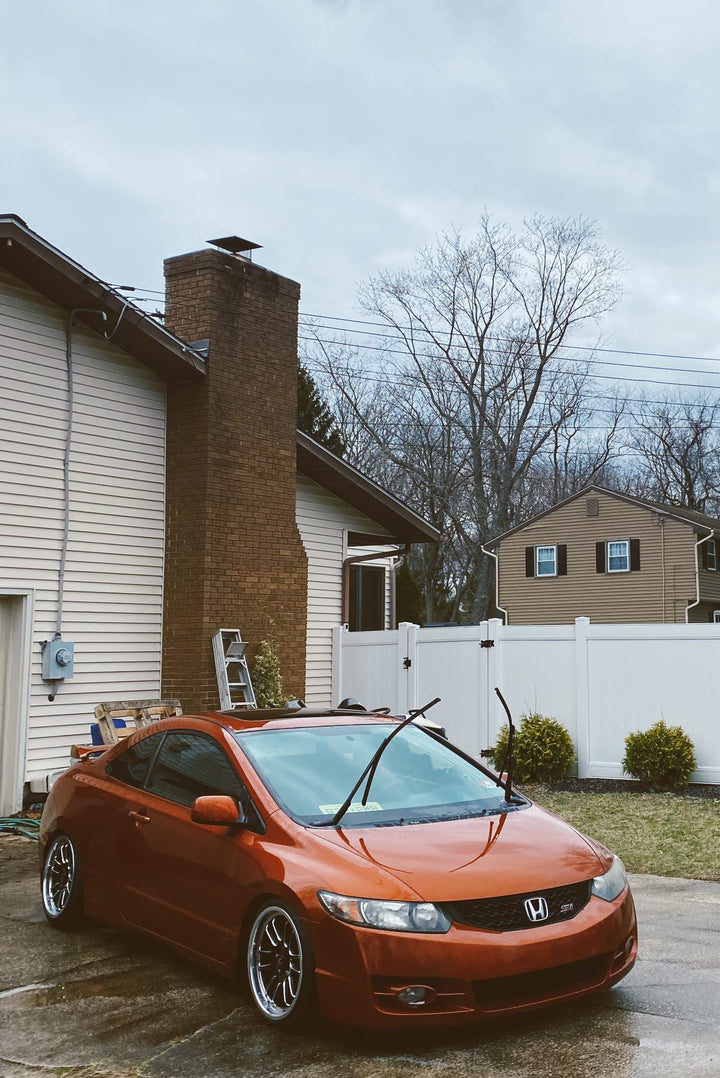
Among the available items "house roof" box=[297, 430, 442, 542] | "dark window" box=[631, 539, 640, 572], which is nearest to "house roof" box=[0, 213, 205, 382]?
"house roof" box=[297, 430, 442, 542]

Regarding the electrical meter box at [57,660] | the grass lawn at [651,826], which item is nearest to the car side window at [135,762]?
the grass lawn at [651,826]

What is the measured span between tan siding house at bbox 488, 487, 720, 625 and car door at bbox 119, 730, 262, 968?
101 feet

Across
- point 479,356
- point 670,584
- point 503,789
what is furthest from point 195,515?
point 479,356

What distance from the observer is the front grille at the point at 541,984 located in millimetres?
4535

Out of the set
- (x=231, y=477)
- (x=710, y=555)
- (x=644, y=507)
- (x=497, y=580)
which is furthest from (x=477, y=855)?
(x=497, y=580)

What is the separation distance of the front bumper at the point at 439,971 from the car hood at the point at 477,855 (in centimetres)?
20

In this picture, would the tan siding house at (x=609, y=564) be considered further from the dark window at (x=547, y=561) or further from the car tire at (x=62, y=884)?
the car tire at (x=62, y=884)

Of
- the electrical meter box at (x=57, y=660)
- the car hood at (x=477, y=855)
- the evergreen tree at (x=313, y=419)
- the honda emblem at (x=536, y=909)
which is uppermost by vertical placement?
the evergreen tree at (x=313, y=419)

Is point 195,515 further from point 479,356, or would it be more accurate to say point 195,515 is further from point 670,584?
point 479,356

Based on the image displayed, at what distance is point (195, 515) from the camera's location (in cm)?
1296

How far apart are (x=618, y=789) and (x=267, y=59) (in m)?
10.2

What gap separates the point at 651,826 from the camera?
10.6 m

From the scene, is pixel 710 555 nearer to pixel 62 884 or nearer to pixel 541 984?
pixel 62 884

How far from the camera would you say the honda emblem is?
4711 mm
